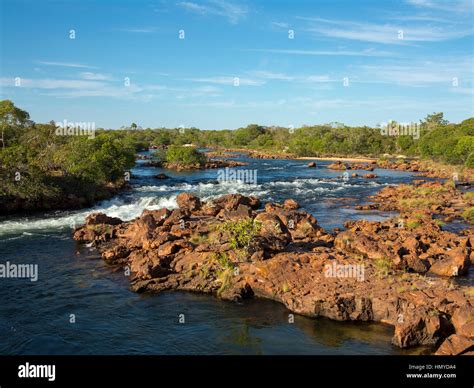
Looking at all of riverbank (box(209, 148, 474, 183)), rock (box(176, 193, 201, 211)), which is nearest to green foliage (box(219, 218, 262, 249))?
rock (box(176, 193, 201, 211))

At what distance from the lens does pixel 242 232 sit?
2056 centimetres

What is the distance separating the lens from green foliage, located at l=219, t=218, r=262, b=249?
2023 cm

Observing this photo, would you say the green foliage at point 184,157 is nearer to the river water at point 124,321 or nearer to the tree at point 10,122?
the tree at point 10,122

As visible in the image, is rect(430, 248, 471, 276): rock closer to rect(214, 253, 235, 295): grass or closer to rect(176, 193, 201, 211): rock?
rect(214, 253, 235, 295): grass

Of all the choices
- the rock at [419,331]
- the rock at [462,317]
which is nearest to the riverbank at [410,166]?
the rock at [462,317]

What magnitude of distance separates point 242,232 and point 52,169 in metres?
26.8

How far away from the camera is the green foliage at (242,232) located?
2023 centimetres

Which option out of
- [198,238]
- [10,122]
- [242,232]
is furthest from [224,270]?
[10,122]

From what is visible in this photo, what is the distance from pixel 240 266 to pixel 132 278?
4.55 metres

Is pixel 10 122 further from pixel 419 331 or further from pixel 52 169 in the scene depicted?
pixel 419 331

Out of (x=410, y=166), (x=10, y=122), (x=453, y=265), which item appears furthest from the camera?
(x=410, y=166)

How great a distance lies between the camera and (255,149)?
12238cm

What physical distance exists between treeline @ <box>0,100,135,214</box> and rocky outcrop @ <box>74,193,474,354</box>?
33.6 ft
